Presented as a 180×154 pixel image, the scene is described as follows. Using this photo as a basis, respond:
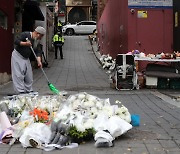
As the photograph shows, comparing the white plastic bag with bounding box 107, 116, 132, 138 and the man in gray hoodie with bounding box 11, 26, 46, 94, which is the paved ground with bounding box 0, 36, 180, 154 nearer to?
the white plastic bag with bounding box 107, 116, 132, 138

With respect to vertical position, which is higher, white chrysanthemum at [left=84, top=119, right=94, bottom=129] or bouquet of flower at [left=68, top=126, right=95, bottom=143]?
white chrysanthemum at [left=84, top=119, right=94, bottom=129]

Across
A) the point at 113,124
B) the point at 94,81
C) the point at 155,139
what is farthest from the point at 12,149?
the point at 94,81

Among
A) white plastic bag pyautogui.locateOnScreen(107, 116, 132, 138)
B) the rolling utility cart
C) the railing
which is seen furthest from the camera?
the railing

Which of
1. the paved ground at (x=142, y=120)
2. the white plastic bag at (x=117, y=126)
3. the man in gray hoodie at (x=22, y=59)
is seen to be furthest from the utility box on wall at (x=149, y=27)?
the white plastic bag at (x=117, y=126)

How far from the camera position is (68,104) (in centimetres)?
644

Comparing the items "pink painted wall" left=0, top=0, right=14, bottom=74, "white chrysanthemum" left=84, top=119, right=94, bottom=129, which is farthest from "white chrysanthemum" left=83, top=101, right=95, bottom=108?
"pink painted wall" left=0, top=0, right=14, bottom=74

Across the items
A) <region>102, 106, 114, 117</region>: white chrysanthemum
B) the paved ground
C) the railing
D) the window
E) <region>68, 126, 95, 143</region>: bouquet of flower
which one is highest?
the railing

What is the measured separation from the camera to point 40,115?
596 cm

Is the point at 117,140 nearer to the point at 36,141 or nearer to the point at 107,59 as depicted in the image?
the point at 36,141

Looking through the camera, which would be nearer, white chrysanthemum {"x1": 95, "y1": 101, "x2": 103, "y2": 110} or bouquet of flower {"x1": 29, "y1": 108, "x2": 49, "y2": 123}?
bouquet of flower {"x1": 29, "y1": 108, "x2": 49, "y2": 123}

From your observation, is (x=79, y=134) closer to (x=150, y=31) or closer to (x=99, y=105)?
(x=99, y=105)

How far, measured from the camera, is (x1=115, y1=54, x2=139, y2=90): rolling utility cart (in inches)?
459

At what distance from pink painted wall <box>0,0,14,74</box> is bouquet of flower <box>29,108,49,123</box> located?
7788 millimetres

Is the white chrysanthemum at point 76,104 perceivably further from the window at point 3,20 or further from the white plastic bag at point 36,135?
the window at point 3,20
